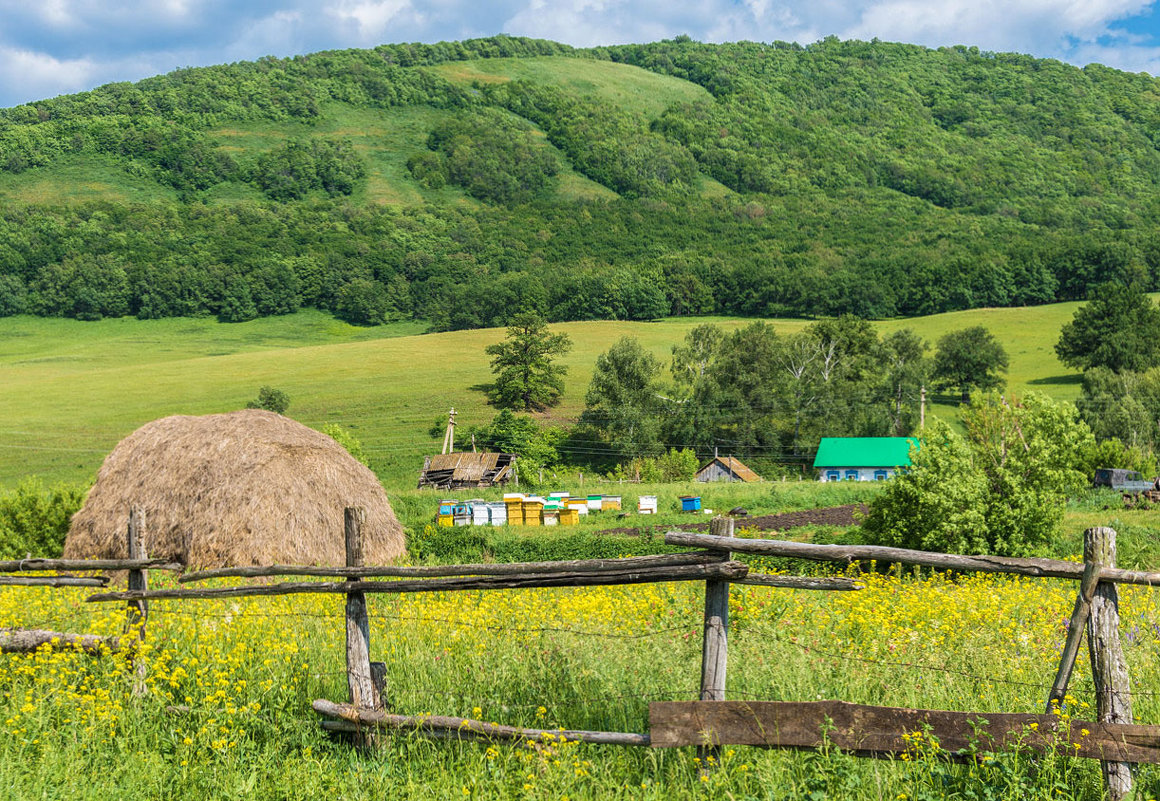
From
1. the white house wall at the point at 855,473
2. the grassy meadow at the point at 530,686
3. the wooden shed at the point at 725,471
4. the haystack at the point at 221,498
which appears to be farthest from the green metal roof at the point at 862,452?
the grassy meadow at the point at 530,686

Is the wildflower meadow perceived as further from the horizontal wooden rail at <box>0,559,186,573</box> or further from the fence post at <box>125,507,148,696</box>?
the horizontal wooden rail at <box>0,559,186,573</box>

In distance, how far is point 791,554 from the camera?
541 cm

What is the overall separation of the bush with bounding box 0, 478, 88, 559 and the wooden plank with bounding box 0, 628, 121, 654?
2111 cm

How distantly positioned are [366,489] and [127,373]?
80.5 metres

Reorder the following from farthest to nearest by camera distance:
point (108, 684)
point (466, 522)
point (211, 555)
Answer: point (466, 522) < point (211, 555) < point (108, 684)

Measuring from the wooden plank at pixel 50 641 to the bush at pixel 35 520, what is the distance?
2111cm

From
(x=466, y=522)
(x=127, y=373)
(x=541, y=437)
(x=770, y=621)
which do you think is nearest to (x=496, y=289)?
(x=127, y=373)

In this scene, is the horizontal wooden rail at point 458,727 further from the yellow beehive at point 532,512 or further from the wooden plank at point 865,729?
the yellow beehive at point 532,512

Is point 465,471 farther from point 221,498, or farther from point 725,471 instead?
point 221,498

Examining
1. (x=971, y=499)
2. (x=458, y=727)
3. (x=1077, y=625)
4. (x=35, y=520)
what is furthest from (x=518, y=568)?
(x=35, y=520)

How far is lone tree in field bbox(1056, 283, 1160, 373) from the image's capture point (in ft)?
276

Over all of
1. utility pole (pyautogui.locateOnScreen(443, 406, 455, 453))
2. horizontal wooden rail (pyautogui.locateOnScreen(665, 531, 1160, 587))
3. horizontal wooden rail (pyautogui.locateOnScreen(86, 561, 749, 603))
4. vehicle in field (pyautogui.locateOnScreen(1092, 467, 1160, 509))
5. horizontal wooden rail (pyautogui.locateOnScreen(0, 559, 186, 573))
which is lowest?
vehicle in field (pyautogui.locateOnScreen(1092, 467, 1160, 509))

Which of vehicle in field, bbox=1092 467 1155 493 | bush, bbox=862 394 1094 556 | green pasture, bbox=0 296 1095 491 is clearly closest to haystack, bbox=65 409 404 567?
bush, bbox=862 394 1094 556

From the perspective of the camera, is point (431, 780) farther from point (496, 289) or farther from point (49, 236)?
point (49, 236)
